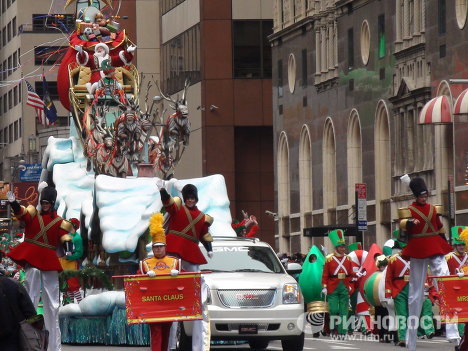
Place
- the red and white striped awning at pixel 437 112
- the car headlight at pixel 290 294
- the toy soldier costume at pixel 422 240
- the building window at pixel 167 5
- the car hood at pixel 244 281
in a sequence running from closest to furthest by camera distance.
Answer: the toy soldier costume at pixel 422 240 < the car hood at pixel 244 281 < the car headlight at pixel 290 294 < the red and white striped awning at pixel 437 112 < the building window at pixel 167 5

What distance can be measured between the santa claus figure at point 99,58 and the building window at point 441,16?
15.8 m

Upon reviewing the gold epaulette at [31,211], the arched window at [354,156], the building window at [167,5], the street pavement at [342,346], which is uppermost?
the building window at [167,5]

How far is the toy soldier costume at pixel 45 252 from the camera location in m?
20.9

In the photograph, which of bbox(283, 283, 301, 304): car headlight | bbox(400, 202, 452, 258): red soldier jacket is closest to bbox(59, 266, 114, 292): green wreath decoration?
bbox(283, 283, 301, 304): car headlight

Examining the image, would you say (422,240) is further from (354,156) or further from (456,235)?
(354,156)

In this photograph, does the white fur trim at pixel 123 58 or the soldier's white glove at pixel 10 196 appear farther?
the white fur trim at pixel 123 58

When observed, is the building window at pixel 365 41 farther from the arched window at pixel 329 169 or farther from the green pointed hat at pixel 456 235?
the green pointed hat at pixel 456 235

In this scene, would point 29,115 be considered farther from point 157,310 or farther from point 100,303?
point 157,310

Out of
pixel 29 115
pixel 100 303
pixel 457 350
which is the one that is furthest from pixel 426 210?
pixel 29 115

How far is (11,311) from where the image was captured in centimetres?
1273

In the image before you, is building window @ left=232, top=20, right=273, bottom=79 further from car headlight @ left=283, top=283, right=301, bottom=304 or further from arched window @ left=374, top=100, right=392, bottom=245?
car headlight @ left=283, top=283, right=301, bottom=304

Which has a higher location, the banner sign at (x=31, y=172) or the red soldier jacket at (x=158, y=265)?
the banner sign at (x=31, y=172)

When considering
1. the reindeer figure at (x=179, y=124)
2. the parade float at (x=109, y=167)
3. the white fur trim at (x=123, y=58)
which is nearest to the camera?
the parade float at (x=109, y=167)

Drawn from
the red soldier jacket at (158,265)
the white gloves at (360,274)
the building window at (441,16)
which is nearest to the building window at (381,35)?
the building window at (441,16)
